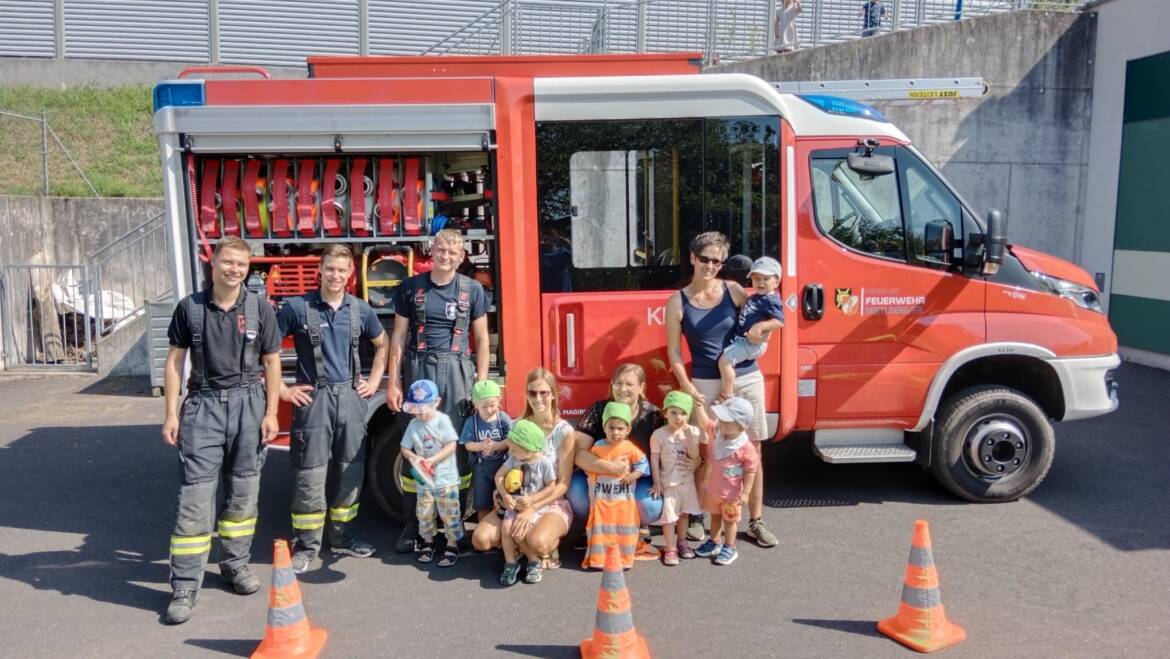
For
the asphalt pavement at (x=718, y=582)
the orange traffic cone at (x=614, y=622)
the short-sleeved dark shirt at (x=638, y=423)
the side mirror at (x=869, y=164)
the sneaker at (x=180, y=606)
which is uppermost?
the side mirror at (x=869, y=164)

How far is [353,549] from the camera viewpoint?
5.43 metres

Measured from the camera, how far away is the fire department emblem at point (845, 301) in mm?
5836

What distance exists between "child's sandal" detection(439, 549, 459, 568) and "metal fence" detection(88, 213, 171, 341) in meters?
8.61

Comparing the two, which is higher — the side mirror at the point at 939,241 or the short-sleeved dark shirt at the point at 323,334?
the side mirror at the point at 939,241

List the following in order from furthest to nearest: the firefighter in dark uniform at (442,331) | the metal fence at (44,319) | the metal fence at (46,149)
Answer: the metal fence at (46,149)
the metal fence at (44,319)
the firefighter in dark uniform at (442,331)

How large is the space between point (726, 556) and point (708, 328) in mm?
1332

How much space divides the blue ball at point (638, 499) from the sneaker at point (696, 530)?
19.0 inches

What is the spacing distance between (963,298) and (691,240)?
6.18 ft

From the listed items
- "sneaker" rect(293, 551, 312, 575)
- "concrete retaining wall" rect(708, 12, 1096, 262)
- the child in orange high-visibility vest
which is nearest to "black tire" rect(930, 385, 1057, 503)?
the child in orange high-visibility vest

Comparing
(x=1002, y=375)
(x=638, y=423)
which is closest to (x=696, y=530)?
(x=638, y=423)

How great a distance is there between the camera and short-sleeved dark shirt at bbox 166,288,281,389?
4.71 metres

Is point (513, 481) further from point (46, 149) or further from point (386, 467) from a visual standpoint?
point (46, 149)

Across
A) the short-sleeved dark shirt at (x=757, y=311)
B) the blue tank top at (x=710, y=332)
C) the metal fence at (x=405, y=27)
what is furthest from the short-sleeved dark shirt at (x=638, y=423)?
the metal fence at (x=405, y=27)

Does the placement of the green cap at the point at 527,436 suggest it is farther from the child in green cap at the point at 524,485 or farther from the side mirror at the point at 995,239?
the side mirror at the point at 995,239
